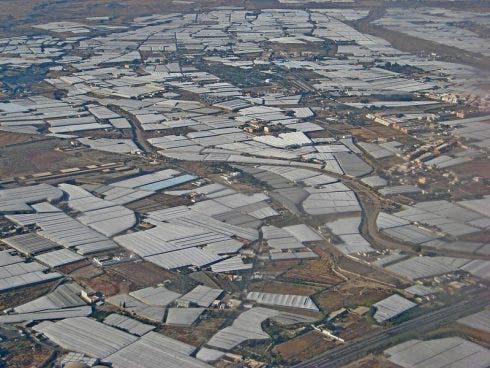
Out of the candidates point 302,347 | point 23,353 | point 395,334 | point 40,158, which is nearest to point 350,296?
point 395,334

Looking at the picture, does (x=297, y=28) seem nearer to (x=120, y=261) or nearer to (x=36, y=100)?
(x=36, y=100)

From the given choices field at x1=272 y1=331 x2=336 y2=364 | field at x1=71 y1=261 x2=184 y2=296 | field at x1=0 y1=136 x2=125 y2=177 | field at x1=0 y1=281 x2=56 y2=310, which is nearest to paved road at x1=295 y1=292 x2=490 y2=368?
field at x1=272 y1=331 x2=336 y2=364

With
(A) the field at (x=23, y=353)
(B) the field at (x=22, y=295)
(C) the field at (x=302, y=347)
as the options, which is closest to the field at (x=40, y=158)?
(B) the field at (x=22, y=295)

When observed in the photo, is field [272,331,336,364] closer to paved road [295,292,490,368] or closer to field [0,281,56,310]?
paved road [295,292,490,368]

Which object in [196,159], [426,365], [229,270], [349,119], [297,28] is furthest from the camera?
[297,28]

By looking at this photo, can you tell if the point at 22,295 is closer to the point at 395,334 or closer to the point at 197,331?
the point at 197,331

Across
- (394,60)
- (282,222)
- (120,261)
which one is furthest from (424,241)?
(394,60)

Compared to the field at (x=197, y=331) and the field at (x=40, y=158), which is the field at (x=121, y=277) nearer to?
the field at (x=197, y=331)

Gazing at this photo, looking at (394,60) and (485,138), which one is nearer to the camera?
(485,138)

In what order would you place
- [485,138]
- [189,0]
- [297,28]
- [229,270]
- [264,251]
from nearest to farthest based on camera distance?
[229,270], [264,251], [485,138], [297,28], [189,0]
